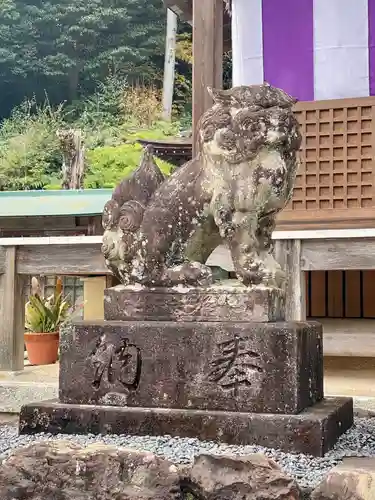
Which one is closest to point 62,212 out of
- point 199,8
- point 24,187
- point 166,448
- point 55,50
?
point 199,8

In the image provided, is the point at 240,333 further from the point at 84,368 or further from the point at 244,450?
the point at 84,368

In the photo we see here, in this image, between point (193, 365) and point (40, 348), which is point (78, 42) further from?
Result: point (193, 365)

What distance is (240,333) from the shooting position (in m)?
3.36

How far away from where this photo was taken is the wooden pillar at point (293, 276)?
588 centimetres

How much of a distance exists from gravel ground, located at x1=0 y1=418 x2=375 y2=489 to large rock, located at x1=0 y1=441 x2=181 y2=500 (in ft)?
1.47

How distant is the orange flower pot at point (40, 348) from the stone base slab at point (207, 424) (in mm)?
4884

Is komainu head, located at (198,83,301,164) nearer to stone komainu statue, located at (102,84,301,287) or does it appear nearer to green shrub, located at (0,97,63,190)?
stone komainu statue, located at (102,84,301,287)

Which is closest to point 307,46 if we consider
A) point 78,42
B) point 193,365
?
point 193,365

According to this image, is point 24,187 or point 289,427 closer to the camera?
point 289,427

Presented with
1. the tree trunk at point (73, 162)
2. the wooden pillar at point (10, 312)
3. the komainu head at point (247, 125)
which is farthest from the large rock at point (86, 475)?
the tree trunk at point (73, 162)

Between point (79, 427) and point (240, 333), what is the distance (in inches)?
39.2

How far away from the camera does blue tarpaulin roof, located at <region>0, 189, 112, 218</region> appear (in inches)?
507

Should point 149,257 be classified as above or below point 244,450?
above

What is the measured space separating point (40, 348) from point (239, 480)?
21.2ft
